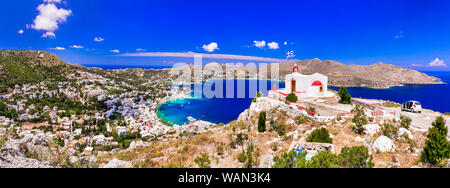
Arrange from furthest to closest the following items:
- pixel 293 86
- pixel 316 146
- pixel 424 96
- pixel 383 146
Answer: pixel 424 96
pixel 293 86
pixel 316 146
pixel 383 146

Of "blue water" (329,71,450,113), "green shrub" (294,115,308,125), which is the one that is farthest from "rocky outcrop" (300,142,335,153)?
"blue water" (329,71,450,113)

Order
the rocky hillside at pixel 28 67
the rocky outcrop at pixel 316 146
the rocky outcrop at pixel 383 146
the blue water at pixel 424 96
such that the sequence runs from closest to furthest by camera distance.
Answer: the rocky outcrop at pixel 383 146
the rocky outcrop at pixel 316 146
the rocky hillside at pixel 28 67
the blue water at pixel 424 96

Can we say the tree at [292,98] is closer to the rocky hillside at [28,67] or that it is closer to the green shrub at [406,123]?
the green shrub at [406,123]

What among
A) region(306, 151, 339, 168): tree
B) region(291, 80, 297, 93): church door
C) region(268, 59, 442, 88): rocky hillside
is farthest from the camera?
region(268, 59, 442, 88): rocky hillside

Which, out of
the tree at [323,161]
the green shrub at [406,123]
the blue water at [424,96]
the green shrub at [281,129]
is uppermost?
the green shrub at [406,123]

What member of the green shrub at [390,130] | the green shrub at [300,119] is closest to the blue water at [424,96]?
the green shrub at [390,130]

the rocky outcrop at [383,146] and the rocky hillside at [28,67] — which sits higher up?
the rocky hillside at [28,67]

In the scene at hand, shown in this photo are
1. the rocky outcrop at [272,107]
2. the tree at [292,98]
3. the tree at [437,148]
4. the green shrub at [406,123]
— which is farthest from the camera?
the tree at [292,98]

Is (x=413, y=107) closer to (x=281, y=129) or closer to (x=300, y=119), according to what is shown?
(x=300, y=119)

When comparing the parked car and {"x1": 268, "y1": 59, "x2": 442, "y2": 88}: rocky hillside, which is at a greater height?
{"x1": 268, "y1": 59, "x2": 442, "y2": 88}: rocky hillside

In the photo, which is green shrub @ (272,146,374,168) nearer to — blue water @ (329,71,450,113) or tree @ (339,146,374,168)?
tree @ (339,146,374,168)

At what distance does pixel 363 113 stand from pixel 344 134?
11.9 feet

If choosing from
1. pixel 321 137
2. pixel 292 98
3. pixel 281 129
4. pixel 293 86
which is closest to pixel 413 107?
pixel 292 98
